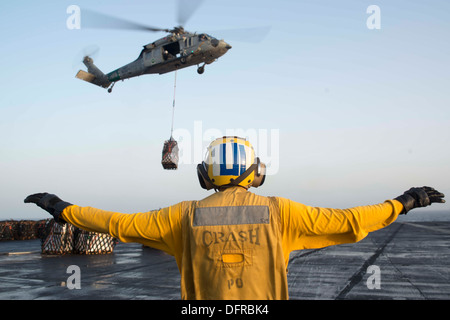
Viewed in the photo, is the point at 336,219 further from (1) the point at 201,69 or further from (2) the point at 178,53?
(2) the point at 178,53

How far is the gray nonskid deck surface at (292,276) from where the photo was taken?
9.08 m

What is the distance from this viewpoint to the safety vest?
256 centimetres

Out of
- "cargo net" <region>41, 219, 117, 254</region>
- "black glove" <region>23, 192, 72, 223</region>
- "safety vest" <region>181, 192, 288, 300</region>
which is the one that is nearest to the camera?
"safety vest" <region>181, 192, 288, 300</region>

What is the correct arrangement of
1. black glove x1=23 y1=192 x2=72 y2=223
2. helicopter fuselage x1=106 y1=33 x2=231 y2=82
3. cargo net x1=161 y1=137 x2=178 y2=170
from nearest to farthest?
black glove x1=23 y1=192 x2=72 y2=223
cargo net x1=161 y1=137 x2=178 y2=170
helicopter fuselage x1=106 y1=33 x2=231 y2=82

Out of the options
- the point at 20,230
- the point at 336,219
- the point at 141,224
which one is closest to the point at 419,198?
the point at 336,219

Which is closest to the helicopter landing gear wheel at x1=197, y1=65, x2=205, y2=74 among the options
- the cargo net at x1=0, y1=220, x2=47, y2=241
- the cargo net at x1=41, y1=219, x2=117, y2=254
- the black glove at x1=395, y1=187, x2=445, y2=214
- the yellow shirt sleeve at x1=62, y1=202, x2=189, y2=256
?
the cargo net at x1=41, y1=219, x2=117, y2=254

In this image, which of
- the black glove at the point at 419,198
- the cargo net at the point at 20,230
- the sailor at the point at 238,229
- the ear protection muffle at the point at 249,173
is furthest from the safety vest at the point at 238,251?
the cargo net at the point at 20,230

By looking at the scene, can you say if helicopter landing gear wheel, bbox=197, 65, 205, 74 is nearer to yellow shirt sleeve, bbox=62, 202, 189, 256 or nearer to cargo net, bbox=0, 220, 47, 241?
cargo net, bbox=0, 220, 47, 241

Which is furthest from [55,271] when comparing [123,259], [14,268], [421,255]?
[421,255]

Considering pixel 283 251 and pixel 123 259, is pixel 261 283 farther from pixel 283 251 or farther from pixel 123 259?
pixel 123 259

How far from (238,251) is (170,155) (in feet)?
51.2

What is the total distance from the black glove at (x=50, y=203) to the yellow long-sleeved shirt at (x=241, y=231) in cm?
27

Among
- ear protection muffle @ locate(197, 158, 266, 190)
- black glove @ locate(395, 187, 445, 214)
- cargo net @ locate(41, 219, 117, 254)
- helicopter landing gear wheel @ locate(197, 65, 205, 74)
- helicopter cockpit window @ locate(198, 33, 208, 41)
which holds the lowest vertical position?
cargo net @ locate(41, 219, 117, 254)
